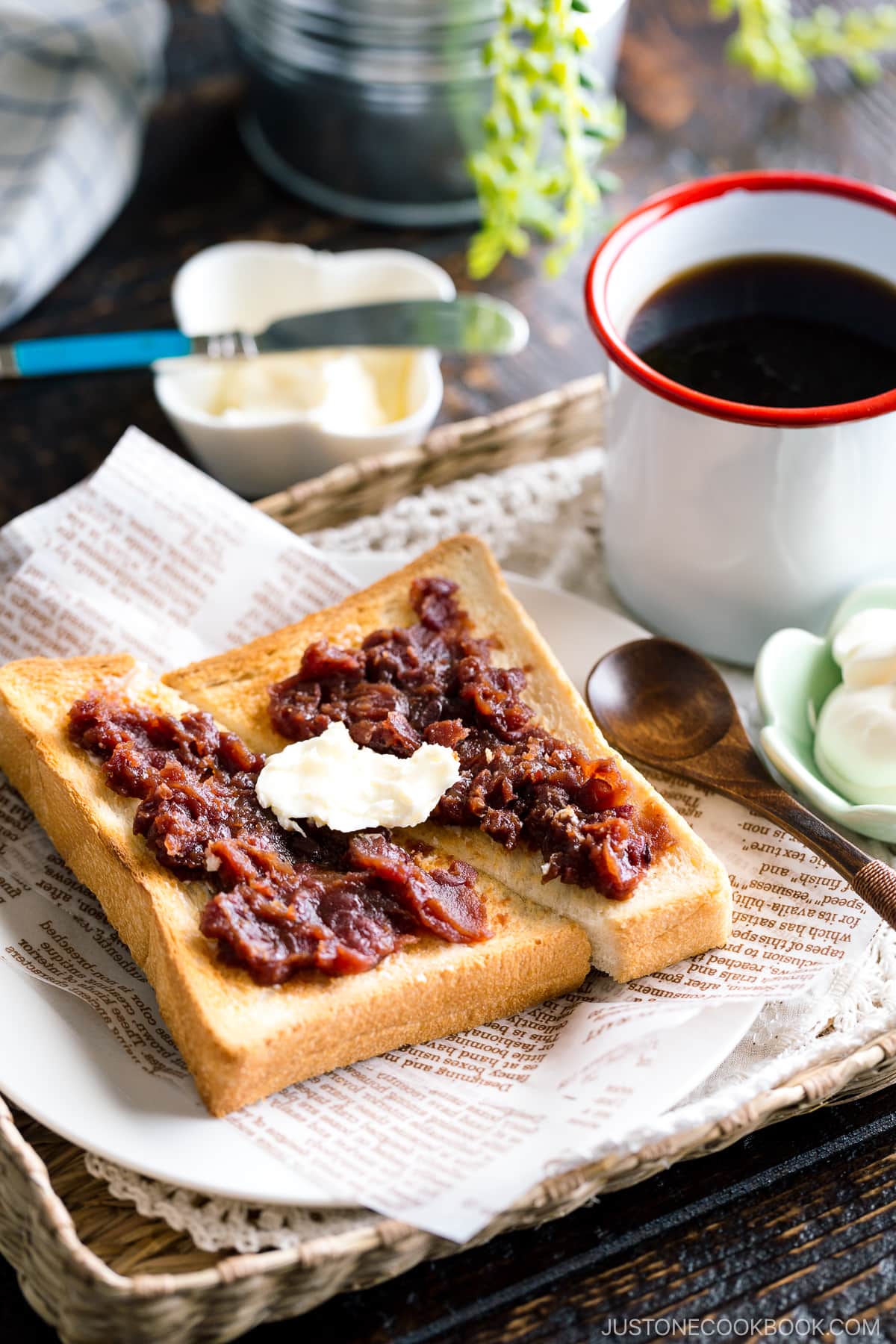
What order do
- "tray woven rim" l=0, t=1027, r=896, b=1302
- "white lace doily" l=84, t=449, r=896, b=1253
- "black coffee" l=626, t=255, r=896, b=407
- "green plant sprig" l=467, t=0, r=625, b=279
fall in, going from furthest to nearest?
"green plant sprig" l=467, t=0, r=625, b=279 → "black coffee" l=626, t=255, r=896, b=407 → "white lace doily" l=84, t=449, r=896, b=1253 → "tray woven rim" l=0, t=1027, r=896, b=1302

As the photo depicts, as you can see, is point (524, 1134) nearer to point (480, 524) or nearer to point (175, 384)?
point (480, 524)

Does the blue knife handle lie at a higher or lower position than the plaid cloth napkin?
lower

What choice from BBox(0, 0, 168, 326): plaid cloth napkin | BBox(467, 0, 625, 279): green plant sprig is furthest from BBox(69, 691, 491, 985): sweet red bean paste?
BBox(0, 0, 168, 326): plaid cloth napkin

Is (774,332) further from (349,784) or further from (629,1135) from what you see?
(629,1135)

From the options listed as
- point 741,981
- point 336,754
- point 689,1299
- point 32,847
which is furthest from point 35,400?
point 689,1299

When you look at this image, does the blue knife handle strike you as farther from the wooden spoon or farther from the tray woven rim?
the tray woven rim

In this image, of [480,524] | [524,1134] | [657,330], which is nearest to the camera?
[524,1134]
